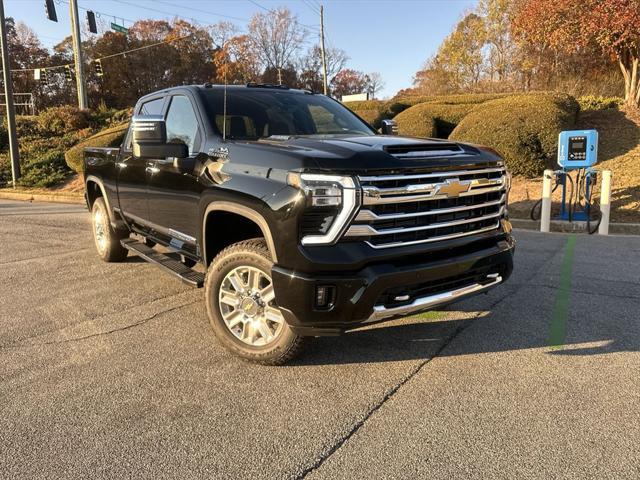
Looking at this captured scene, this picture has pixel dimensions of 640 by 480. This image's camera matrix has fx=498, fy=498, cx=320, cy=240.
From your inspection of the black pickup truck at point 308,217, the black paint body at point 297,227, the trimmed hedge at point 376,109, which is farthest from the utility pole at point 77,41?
the black paint body at point 297,227

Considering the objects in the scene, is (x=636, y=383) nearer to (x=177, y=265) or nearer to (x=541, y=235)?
(x=177, y=265)

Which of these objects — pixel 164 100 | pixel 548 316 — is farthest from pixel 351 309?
pixel 164 100

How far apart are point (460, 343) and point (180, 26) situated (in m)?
60.8

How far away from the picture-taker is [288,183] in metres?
2.95

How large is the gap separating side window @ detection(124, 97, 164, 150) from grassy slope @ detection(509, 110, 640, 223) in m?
7.03

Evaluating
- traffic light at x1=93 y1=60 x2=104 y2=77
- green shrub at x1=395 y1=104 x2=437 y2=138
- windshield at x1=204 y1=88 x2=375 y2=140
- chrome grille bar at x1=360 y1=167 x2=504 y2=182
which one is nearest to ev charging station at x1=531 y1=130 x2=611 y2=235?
green shrub at x1=395 y1=104 x2=437 y2=138

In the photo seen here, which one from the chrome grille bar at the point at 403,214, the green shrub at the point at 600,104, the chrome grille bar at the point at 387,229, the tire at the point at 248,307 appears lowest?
the tire at the point at 248,307

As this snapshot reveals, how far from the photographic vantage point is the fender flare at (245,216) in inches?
120

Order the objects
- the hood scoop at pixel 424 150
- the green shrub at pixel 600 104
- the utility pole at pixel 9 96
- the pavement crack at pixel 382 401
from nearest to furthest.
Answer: the pavement crack at pixel 382 401
the hood scoop at pixel 424 150
the green shrub at pixel 600 104
the utility pole at pixel 9 96

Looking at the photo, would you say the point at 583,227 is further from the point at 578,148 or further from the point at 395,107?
the point at 395,107

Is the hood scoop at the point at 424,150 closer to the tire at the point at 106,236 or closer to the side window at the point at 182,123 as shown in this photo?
the side window at the point at 182,123

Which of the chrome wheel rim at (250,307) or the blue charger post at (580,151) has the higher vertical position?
the blue charger post at (580,151)

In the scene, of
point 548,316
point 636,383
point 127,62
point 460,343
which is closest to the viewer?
point 636,383

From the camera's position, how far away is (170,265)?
4.49 meters
